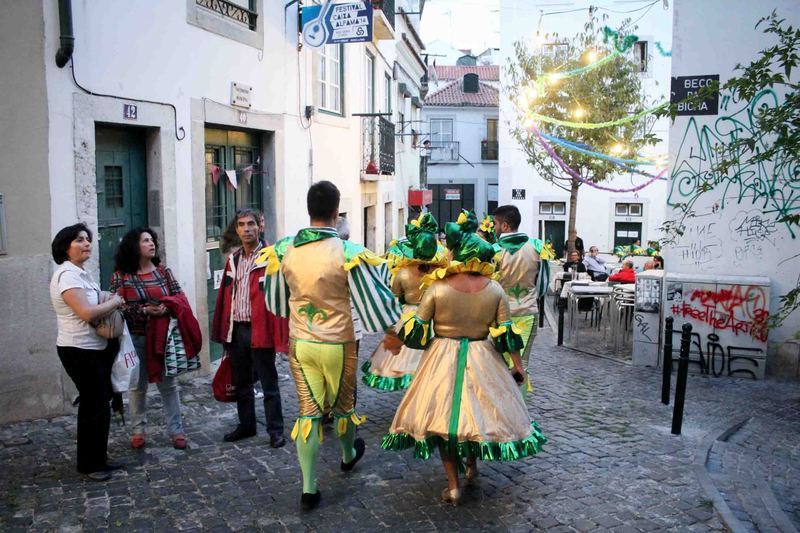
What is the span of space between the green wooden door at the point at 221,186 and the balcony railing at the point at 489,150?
33.3 m

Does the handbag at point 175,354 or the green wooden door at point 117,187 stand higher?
the green wooden door at point 117,187

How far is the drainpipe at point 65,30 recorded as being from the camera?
243 inches

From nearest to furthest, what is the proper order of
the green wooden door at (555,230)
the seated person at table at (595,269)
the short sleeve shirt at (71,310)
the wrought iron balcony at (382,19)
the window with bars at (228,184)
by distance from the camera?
the short sleeve shirt at (71,310) < the window with bars at (228,184) < the wrought iron balcony at (382,19) < the seated person at table at (595,269) < the green wooden door at (555,230)

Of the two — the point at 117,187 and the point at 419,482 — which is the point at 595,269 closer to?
the point at 117,187

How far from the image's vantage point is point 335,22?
10336mm

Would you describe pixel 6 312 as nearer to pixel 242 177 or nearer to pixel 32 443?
pixel 32 443

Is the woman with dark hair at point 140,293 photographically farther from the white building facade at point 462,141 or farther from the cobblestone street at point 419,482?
the white building facade at point 462,141

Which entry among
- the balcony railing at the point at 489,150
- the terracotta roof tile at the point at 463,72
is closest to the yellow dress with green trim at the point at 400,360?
the balcony railing at the point at 489,150

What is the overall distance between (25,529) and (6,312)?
2.26 m

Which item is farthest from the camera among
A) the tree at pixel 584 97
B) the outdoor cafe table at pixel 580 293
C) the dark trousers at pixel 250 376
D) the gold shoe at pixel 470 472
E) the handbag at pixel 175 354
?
the tree at pixel 584 97

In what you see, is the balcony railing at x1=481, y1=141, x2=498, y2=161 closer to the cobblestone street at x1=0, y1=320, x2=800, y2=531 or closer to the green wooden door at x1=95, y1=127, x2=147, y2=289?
the green wooden door at x1=95, y1=127, x2=147, y2=289

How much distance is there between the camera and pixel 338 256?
475 centimetres

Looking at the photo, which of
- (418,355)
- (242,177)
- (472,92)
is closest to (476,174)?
(472,92)

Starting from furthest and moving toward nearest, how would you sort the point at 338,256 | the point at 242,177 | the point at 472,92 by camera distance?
the point at 472,92, the point at 242,177, the point at 338,256
